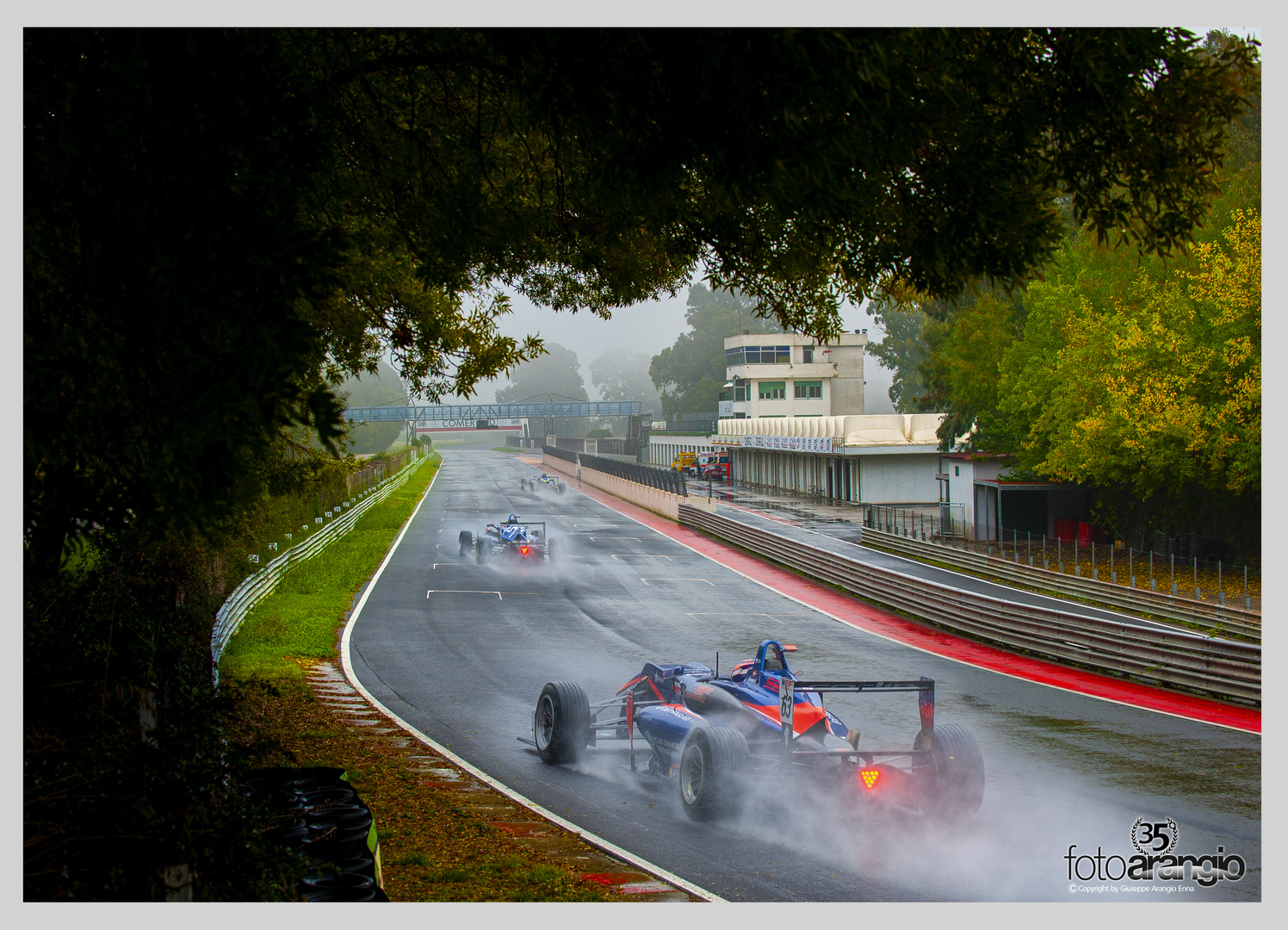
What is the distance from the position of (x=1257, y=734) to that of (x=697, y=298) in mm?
163479

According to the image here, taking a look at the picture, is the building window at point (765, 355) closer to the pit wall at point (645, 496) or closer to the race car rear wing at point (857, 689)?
the pit wall at point (645, 496)

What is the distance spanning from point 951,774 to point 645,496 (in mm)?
44305

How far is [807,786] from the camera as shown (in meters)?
9.37

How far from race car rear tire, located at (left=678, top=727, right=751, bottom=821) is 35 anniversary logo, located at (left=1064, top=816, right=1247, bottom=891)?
109 inches

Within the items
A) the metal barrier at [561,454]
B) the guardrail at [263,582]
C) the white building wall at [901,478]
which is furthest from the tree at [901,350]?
the guardrail at [263,582]

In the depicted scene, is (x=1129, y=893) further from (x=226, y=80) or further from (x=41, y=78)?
(x=41, y=78)

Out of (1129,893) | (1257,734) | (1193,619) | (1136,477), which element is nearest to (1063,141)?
(1129,893)

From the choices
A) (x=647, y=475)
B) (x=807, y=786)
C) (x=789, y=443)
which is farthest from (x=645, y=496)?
(x=807, y=786)

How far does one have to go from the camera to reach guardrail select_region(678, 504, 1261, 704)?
14508 mm

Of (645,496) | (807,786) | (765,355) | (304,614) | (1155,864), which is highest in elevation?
(765,355)

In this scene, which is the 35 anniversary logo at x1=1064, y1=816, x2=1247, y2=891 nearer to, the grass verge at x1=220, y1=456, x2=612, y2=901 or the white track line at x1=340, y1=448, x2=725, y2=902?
the white track line at x1=340, y1=448, x2=725, y2=902

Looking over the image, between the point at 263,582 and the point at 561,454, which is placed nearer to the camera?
the point at 263,582

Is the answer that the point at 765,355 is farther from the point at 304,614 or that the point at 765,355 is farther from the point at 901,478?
the point at 304,614

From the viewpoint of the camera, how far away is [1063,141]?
6.73 m
